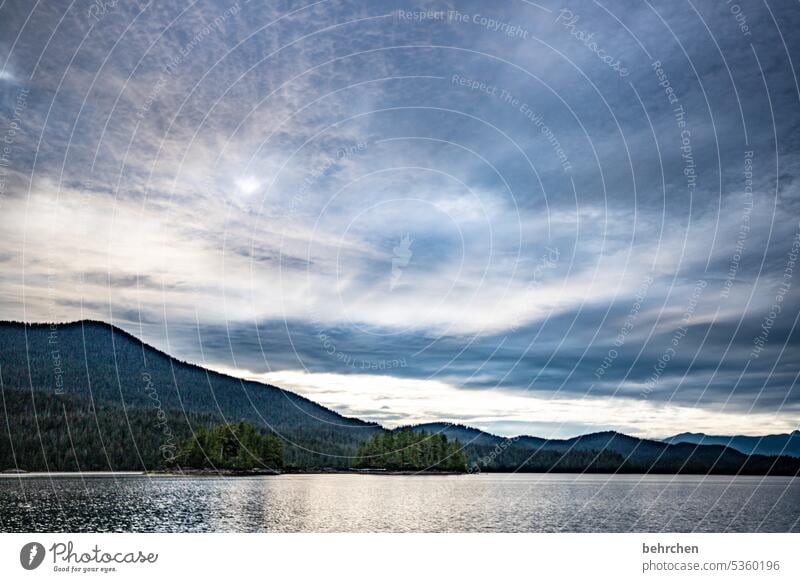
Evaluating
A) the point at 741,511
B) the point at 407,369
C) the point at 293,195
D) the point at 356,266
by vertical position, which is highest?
the point at 293,195

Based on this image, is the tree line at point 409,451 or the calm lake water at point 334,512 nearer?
the calm lake water at point 334,512

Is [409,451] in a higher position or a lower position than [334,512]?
higher

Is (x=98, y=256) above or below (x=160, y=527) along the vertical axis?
above

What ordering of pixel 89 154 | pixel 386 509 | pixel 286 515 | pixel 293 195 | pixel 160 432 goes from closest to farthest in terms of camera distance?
pixel 89 154 < pixel 293 195 < pixel 286 515 < pixel 386 509 < pixel 160 432

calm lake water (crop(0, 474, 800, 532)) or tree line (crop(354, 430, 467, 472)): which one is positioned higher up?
tree line (crop(354, 430, 467, 472))

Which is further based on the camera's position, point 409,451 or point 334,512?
point 409,451

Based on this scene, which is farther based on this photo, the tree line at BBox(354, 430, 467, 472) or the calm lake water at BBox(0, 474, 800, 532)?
the tree line at BBox(354, 430, 467, 472)

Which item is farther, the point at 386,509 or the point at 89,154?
the point at 386,509

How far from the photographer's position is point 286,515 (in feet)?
242

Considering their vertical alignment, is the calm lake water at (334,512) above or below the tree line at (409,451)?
below
